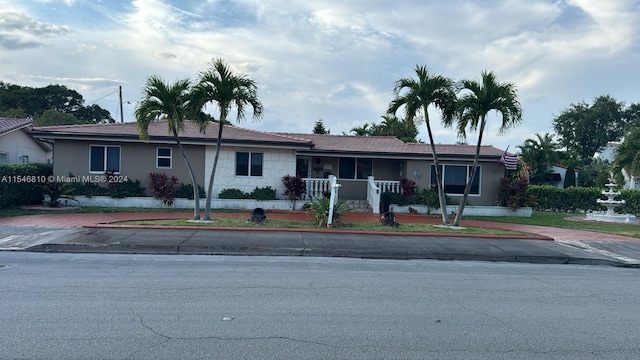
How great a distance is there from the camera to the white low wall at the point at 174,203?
2067 cm

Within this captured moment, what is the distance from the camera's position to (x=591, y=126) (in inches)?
2265

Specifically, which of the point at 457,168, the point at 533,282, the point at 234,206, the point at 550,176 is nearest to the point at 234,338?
the point at 533,282

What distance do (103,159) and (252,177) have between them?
21.8 ft

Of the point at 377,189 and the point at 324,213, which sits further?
the point at 377,189


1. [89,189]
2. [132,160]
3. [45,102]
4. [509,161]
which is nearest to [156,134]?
[132,160]

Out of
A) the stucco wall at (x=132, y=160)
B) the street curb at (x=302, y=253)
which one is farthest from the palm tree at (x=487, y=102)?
the stucco wall at (x=132, y=160)

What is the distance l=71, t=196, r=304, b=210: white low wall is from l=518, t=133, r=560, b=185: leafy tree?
2866cm

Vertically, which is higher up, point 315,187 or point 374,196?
point 315,187

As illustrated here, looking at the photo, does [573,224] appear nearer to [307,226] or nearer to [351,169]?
[351,169]

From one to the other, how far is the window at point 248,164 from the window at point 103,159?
533 centimetres

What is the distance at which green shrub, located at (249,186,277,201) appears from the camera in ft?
71.7

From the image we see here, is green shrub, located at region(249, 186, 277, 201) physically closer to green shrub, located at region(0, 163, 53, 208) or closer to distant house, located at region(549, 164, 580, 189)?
green shrub, located at region(0, 163, 53, 208)

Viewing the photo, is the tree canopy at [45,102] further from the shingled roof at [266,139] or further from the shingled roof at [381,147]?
the shingled roof at [381,147]

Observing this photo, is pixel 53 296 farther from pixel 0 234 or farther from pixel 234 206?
pixel 234 206
